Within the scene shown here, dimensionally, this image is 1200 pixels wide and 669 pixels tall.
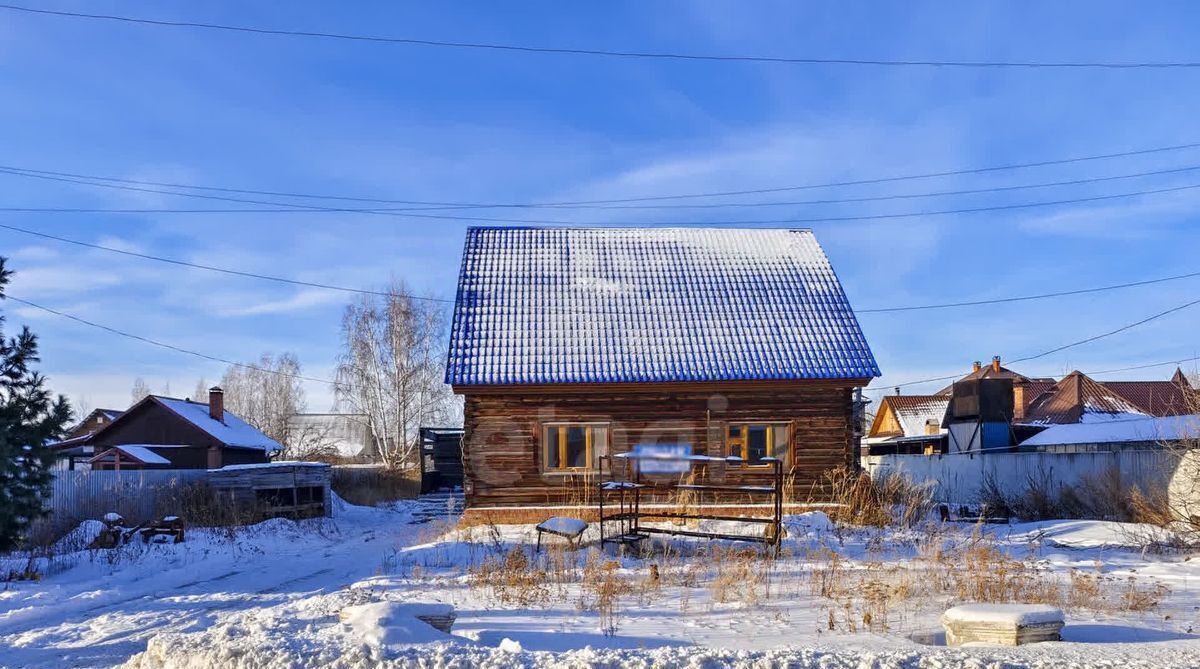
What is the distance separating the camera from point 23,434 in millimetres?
13453

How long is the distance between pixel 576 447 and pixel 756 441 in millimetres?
3872

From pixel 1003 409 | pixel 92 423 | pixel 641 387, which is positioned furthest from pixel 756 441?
pixel 92 423

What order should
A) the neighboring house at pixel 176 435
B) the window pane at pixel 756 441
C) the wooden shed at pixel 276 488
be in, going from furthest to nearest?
the neighboring house at pixel 176 435, the wooden shed at pixel 276 488, the window pane at pixel 756 441

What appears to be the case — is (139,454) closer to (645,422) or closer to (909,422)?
(645,422)

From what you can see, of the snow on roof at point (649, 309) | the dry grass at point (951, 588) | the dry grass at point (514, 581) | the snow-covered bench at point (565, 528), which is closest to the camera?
the dry grass at point (951, 588)

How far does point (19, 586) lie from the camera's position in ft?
40.5

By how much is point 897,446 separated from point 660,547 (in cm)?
3500

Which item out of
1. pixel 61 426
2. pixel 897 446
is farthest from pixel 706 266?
pixel 897 446

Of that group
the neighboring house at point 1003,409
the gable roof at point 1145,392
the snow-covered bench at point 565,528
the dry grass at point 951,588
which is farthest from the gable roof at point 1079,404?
the snow-covered bench at point 565,528

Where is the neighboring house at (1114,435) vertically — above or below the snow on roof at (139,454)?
above

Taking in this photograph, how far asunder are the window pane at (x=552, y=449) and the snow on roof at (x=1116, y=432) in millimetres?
12987

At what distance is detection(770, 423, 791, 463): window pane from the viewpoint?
63.6ft

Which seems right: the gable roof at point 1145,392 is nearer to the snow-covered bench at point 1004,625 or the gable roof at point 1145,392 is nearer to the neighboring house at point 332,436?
the neighboring house at point 332,436

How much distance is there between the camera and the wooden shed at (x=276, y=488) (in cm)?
2342
